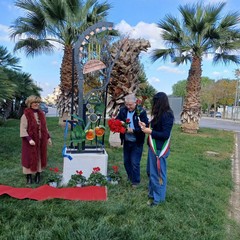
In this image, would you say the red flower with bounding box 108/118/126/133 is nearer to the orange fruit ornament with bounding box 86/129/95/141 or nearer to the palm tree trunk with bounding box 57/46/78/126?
the orange fruit ornament with bounding box 86/129/95/141

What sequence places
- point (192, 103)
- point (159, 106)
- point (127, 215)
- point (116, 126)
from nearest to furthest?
1. point (127, 215)
2. point (159, 106)
3. point (116, 126)
4. point (192, 103)

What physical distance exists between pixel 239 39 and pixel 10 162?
38.3 ft

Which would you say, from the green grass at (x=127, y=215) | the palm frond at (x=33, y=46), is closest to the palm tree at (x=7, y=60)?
the palm frond at (x=33, y=46)

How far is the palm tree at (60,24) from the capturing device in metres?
11.2

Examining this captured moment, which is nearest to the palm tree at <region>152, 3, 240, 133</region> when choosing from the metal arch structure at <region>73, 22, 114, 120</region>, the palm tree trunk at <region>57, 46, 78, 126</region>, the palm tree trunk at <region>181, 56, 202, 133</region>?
the palm tree trunk at <region>181, 56, 202, 133</region>

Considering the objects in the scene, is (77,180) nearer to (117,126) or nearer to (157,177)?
(117,126)

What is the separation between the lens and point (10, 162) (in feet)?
19.9

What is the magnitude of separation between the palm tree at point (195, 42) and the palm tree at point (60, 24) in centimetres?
354

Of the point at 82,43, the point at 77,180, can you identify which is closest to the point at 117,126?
the point at 77,180

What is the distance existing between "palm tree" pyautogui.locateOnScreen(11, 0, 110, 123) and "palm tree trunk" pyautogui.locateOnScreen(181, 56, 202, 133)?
5.28 meters

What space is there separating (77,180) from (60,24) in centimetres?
906

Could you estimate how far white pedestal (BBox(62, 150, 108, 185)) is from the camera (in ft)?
15.2

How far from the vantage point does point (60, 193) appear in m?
4.00

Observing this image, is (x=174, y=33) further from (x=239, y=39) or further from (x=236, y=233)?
(x=236, y=233)
